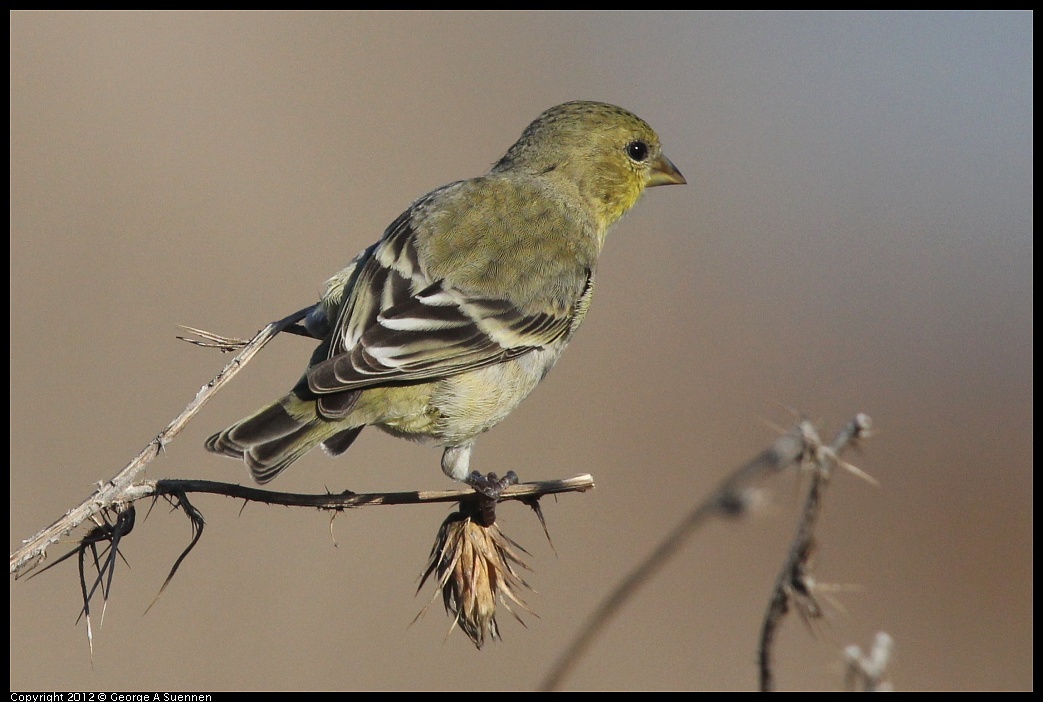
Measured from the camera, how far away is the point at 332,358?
3.78m

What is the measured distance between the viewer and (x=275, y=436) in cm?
364

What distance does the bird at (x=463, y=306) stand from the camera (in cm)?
372

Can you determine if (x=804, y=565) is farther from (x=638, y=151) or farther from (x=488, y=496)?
(x=638, y=151)

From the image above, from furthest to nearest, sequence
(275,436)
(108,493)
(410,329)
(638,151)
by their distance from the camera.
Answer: (638,151) < (410,329) < (275,436) < (108,493)

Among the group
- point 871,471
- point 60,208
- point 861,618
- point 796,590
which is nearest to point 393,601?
point 861,618

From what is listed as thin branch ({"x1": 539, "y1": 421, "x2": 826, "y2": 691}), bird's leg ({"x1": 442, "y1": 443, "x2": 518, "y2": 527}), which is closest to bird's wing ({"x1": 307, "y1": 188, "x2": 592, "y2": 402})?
bird's leg ({"x1": 442, "y1": 443, "x2": 518, "y2": 527})

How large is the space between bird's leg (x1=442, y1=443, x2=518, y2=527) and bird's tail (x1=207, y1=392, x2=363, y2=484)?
0.64 meters

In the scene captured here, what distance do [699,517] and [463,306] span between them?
2.80m

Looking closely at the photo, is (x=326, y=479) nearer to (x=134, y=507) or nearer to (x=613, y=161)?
(x=613, y=161)

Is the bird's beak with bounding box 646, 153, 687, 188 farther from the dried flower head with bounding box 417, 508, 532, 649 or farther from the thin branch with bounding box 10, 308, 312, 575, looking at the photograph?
the thin branch with bounding box 10, 308, 312, 575

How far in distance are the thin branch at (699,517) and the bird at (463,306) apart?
5.48 ft

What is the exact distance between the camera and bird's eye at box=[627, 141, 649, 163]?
17.9ft

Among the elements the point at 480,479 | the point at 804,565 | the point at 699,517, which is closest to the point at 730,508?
the point at 699,517

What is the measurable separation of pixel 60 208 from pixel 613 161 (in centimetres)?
683
